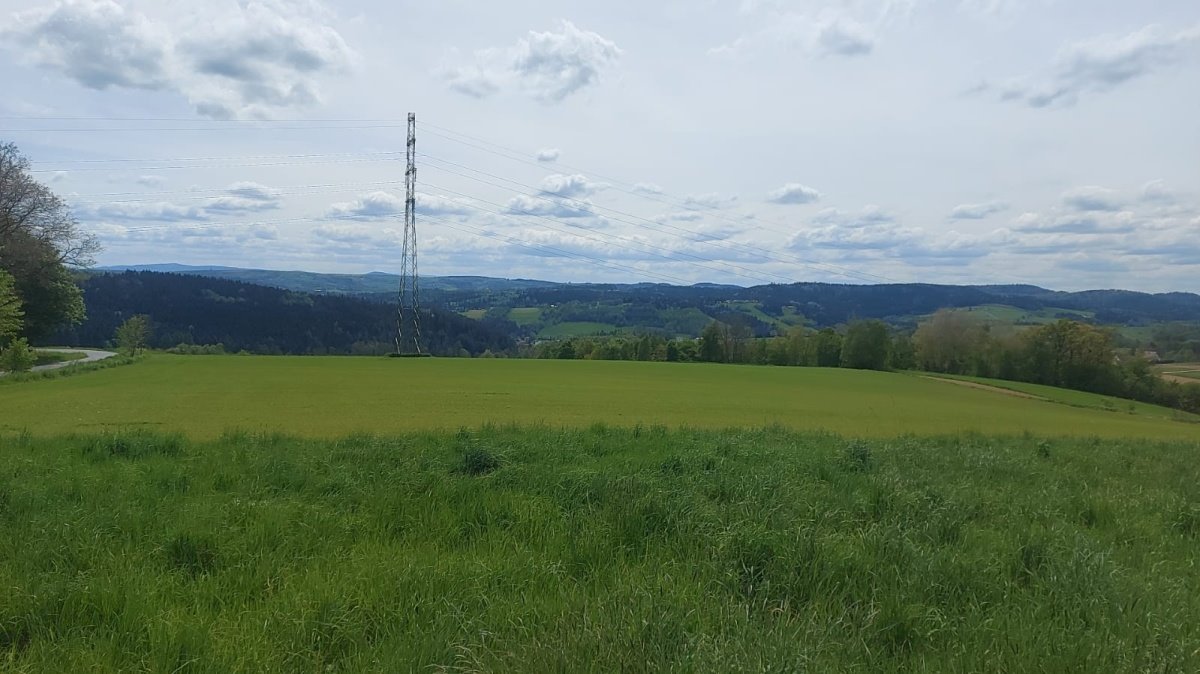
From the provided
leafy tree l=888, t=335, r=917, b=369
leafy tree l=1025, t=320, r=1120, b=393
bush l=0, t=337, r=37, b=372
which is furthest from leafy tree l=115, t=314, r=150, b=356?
leafy tree l=1025, t=320, r=1120, b=393

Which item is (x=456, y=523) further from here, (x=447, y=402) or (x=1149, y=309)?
(x=1149, y=309)

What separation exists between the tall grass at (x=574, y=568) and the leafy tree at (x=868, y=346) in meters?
82.5

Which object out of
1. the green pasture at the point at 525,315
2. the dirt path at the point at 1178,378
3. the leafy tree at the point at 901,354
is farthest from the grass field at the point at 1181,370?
the green pasture at the point at 525,315

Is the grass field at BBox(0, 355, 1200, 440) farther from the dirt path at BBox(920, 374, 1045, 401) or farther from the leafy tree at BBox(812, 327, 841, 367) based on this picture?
the leafy tree at BBox(812, 327, 841, 367)

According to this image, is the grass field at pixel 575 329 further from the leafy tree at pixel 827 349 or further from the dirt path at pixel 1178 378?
the dirt path at pixel 1178 378

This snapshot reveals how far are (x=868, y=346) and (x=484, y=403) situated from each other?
2861 inches

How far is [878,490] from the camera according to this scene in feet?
26.9

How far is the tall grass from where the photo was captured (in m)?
4.03

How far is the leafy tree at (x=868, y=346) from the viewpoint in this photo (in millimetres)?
86938

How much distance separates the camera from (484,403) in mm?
27484

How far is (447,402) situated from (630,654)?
959 inches

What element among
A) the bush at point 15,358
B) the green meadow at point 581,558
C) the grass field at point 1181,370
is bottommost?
the grass field at point 1181,370

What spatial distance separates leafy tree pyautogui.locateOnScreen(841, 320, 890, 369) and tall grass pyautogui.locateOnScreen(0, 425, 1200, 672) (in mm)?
82531

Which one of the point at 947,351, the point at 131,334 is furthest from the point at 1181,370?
the point at 131,334
